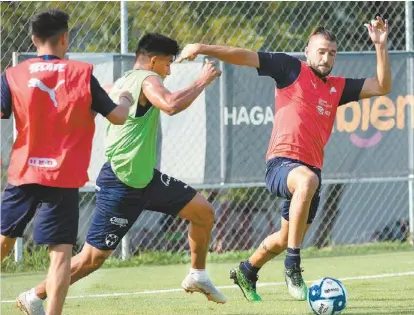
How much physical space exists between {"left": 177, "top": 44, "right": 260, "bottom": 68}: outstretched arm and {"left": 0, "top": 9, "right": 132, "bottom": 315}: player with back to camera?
1279 mm

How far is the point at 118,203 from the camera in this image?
7.16 metres

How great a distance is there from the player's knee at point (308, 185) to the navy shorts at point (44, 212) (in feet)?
6.71

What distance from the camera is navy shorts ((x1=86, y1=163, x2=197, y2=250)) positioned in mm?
7141

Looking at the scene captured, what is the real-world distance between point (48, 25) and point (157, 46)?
156 centimetres

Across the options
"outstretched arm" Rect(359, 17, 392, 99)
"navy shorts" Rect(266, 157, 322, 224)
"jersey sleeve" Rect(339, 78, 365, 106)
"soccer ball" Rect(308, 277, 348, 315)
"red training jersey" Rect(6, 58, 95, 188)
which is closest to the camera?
"red training jersey" Rect(6, 58, 95, 188)

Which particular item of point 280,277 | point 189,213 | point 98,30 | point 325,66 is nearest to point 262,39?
point 98,30

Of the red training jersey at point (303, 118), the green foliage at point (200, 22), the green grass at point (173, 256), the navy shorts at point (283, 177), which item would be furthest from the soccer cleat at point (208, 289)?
the green foliage at point (200, 22)

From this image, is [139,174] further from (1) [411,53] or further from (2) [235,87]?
(1) [411,53]

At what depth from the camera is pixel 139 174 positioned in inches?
284

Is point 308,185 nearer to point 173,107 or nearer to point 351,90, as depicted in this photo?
point 351,90

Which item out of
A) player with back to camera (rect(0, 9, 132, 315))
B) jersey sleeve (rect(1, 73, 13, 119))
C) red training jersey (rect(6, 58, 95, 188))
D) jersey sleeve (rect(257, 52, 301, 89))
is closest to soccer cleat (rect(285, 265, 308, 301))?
jersey sleeve (rect(257, 52, 301, 89))

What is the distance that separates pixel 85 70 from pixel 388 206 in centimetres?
745

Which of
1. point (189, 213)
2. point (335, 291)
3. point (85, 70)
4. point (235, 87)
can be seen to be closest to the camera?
point (85, 70)

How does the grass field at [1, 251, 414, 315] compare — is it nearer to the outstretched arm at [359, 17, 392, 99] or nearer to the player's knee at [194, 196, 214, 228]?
the player's knee at [194, 196, 214, 228]
